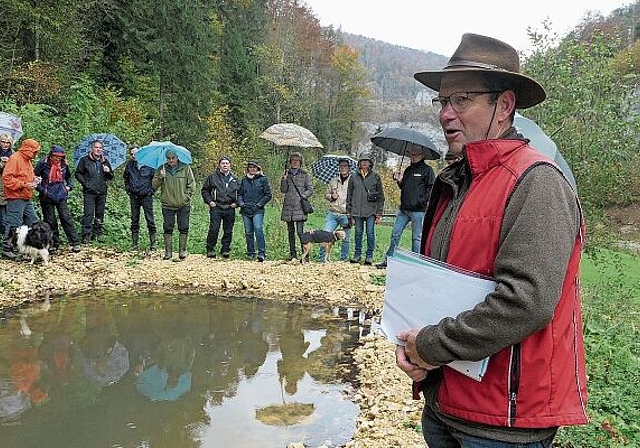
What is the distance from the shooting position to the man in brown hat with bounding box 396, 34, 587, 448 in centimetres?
145

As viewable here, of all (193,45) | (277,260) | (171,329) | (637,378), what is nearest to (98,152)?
(277,260)

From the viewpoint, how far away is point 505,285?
4.80 ft

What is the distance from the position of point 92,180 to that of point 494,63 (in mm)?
10040

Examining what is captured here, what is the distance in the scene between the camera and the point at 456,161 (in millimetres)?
1883

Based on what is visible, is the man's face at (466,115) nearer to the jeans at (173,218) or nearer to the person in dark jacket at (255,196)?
the person in dark jacket at (255,196)

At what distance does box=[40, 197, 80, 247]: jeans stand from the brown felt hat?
969 cm

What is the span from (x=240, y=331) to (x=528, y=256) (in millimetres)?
5925

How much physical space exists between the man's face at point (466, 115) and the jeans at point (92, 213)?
394 inches

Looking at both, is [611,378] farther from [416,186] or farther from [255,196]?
[255,196]

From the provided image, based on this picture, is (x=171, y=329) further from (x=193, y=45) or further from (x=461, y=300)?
(x=193, y=45)

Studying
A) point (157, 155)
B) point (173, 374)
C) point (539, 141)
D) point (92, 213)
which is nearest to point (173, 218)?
point (157, 155)

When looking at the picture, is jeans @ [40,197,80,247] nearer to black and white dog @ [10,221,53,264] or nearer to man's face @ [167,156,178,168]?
black and white dog @ [10,221,53,264]

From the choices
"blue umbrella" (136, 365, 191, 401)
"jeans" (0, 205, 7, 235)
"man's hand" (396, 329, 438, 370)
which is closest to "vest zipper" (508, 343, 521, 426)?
"man's hand" (396, 329, 438, 370)

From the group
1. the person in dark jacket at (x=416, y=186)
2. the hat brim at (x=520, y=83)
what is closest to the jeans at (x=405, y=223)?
the person in dark jacket at (x=416, y=186)
